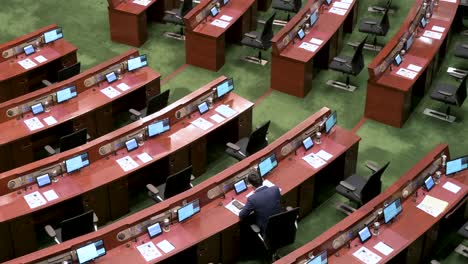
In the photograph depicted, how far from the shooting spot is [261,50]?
40.3 ft

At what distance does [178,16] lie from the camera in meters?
12.4

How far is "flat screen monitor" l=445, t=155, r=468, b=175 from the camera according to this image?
28.5 feet

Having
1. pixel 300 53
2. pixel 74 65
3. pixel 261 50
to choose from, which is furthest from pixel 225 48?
pixel 74 65

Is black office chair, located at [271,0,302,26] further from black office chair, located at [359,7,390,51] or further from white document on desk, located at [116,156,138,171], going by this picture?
white document on desk, located at [116,156,138,171]

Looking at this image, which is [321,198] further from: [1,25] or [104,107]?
[1,25]

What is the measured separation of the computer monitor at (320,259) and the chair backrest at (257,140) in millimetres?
2334

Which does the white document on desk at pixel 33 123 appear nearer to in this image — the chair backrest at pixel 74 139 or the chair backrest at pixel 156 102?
the chair backrest at pixel 74 139

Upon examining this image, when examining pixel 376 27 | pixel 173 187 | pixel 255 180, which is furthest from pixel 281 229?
pixel 376 27

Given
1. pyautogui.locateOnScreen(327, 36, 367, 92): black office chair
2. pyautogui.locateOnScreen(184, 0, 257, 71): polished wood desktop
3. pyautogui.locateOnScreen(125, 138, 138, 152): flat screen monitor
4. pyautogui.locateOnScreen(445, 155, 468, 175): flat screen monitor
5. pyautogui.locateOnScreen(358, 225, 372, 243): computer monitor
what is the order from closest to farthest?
pyautogui.locateOnScreen(358, 225, 372, 243): computer monitor
pyautogui.locateOnScreen(445, 155, 468, 175): flat screen monitor
pyautogui.locateOnScreen(125, 138, 138, 152): flat screen monitor
pyautogui.locateOnScreen(327, 36, 367, 92): black office chair
pyautogui.locateOnScreen(184, 0, 257, 71): polished wood desktop

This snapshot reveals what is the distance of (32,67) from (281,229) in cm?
474

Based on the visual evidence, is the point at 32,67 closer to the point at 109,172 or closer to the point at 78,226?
the point at 109,172

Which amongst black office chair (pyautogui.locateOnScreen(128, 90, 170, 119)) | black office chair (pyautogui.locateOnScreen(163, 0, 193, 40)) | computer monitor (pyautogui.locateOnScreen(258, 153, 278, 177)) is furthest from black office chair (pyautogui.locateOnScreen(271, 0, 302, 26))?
computer monitor (pyautogui.locateOnScreen(258, 153, 278, 177))

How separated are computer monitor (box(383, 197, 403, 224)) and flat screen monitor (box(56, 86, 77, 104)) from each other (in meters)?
4.41

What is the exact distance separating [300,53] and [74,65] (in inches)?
126
